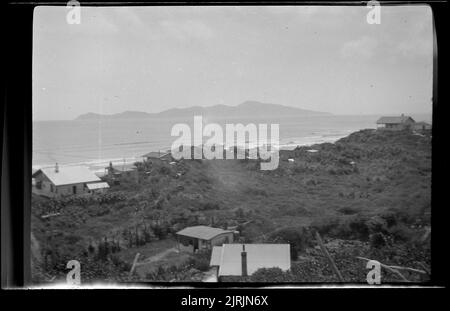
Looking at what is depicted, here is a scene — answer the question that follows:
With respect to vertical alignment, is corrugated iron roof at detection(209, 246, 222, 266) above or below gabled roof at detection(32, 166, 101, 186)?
below

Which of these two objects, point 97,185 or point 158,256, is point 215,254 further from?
point 97,185

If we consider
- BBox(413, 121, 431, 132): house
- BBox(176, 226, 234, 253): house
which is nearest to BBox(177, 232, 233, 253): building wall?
BBox(176, 226, 234, 253): house

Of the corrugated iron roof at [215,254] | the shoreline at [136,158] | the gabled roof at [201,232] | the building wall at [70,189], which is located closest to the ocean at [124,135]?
the shoreline at [136,158]

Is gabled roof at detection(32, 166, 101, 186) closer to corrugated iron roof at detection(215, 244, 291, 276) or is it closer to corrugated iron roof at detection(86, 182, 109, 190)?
corrugated iron roof at detection(86, 182, 109, 190)

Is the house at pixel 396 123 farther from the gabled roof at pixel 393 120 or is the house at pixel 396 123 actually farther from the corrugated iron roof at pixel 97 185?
the corrugated iron roof at pixel 97 185

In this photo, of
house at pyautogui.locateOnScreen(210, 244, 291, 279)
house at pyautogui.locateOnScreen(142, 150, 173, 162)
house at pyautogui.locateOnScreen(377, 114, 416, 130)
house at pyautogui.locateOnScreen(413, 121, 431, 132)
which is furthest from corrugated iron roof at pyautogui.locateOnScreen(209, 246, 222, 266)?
house at pyautogui.locateOnScreen(413, 121, 431, 132)

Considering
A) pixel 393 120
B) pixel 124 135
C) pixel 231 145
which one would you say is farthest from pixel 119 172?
pixel 393 120

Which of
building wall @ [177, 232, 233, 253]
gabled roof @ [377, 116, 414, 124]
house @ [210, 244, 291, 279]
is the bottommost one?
house @ [210, 244, 291, 279]
